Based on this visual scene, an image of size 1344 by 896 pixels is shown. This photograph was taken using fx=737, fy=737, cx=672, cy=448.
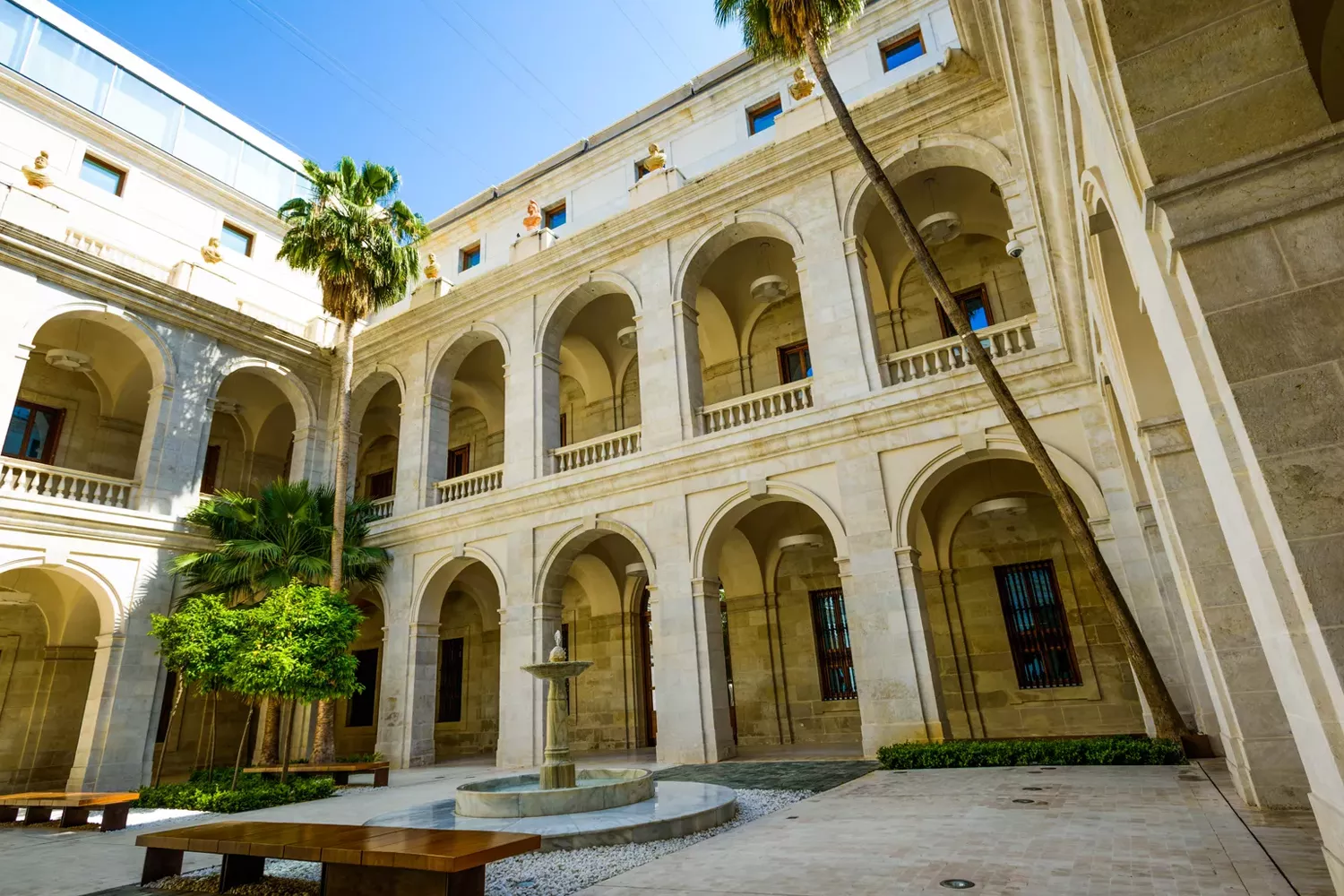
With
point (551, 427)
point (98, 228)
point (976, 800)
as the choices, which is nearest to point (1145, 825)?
point (976, 800)

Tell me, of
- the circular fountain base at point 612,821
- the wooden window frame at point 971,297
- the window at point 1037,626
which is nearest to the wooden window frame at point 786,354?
the wooden window frame at point 971,297

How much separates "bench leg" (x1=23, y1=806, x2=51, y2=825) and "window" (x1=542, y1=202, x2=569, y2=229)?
16536 millimetres

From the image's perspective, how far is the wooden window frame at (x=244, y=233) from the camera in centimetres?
2167

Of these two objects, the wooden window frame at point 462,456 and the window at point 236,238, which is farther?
the wooden window frame at point 462,456

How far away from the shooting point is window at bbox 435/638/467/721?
2057cm

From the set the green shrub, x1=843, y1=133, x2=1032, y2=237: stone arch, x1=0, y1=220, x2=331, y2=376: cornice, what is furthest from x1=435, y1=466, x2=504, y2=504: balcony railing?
x1=843, y1=133, x2=1032, y2=237: stone arch

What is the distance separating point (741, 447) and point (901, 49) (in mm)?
10480

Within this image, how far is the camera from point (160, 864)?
20.5 feet

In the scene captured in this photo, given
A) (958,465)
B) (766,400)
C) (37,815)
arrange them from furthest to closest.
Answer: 1. (766,400)
2. (958,465)
3. (37,815)

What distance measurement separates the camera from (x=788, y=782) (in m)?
9.51

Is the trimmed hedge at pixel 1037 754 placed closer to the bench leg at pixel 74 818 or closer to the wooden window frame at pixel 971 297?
the wooden window frame at pixel 971 297

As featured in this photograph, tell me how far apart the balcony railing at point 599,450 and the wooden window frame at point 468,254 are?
9282 millimetres

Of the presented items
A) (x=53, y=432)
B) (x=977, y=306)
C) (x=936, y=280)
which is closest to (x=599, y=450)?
(x=936, y=280)

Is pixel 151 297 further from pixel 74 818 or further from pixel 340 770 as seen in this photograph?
pixel 340 770
